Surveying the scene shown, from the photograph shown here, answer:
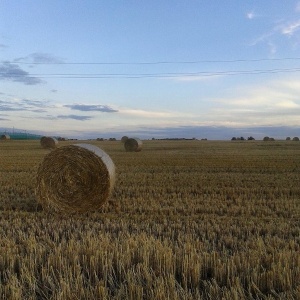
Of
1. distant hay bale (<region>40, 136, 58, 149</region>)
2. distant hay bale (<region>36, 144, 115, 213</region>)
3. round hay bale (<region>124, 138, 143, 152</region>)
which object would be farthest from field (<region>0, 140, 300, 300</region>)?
distant hay bale (<region>40, 136, 58, 149</region>)

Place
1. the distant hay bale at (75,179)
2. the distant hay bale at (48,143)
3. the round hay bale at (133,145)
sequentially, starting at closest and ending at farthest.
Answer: the distant hay bale at (75,179)
the round hay bale at (133,145)
the distant hay bale at (48,143)

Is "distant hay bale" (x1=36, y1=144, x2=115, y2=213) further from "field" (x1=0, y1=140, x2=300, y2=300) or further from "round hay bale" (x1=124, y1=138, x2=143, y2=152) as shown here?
"round hay bale" (x1=124, y1=138, x2=143, y2=152)

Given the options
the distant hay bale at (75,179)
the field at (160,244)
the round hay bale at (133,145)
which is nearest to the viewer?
the field at (160,244)

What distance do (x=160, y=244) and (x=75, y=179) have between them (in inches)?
215

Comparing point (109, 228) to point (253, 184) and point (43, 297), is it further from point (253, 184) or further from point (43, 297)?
point (253, 184)

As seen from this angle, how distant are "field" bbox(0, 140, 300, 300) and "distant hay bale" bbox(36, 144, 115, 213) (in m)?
0.36

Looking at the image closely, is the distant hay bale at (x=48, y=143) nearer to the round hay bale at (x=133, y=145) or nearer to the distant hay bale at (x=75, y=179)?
the round hay bale at (x=133, y=145)

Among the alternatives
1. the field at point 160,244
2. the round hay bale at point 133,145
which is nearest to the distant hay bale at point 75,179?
the field at point 160,244

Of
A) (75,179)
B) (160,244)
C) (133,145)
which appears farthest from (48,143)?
(160,244)

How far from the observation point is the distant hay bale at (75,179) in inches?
384

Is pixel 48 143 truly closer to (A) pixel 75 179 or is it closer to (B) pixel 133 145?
(B) pixel 133 145

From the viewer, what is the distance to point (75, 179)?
1025 centimetres

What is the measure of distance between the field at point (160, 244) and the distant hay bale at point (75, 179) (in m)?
0.36

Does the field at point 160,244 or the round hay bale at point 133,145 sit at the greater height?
the round hay bale at point 133,145
